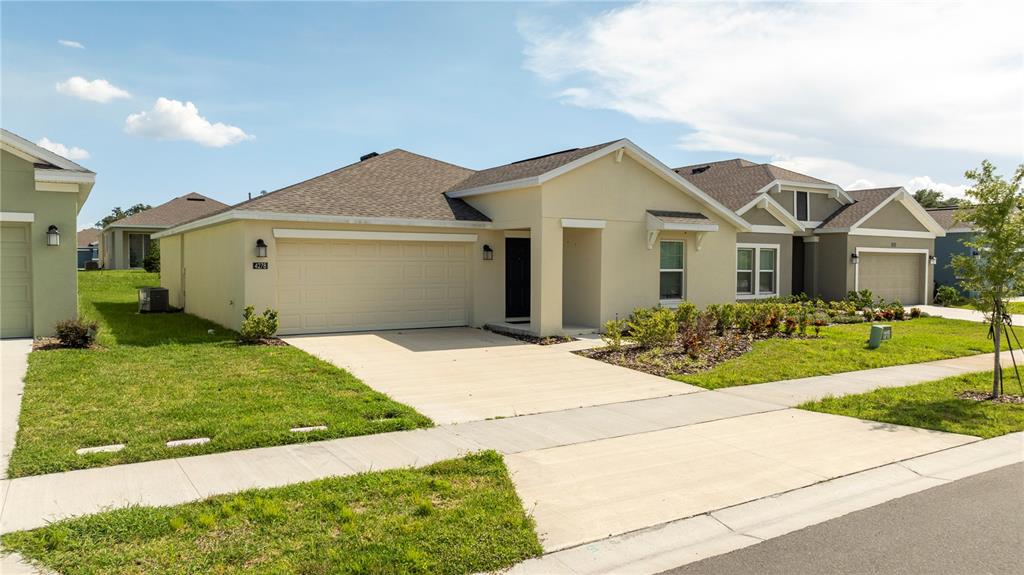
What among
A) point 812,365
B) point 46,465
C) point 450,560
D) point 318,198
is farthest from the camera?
point 318,198

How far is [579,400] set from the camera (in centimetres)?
924

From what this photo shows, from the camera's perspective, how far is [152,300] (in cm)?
1959

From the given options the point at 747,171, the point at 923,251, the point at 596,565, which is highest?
the point at 747,171

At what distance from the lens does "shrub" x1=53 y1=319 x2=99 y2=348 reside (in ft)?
39.3

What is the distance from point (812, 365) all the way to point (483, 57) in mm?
9092

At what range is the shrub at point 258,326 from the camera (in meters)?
13.0

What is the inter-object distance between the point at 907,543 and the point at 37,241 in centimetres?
1505

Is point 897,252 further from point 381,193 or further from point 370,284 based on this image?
point 370,284

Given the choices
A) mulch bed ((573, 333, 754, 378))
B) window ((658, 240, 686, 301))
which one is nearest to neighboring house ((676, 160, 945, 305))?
window ((658, 240, 686, 301))

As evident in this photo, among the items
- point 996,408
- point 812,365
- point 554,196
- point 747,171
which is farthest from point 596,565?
point 747,171

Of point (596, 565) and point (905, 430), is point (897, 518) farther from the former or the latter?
point (905, 430)

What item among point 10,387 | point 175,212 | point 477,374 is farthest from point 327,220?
point 175,212

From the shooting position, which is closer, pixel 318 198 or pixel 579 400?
pixel 579 400

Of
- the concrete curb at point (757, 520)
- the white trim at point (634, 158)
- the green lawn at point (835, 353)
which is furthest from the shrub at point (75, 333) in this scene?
the concrete curb at point (757, 520)
